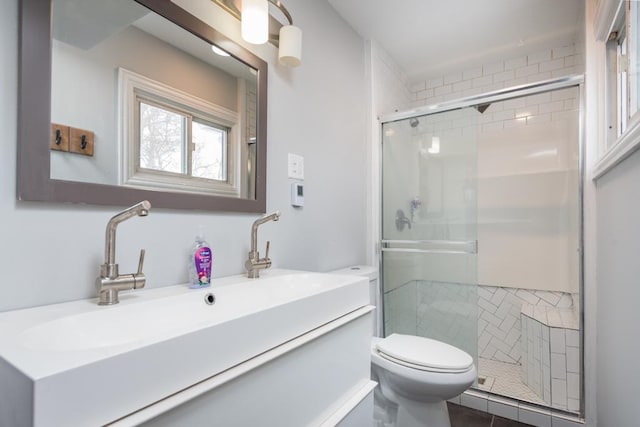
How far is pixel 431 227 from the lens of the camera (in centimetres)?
208

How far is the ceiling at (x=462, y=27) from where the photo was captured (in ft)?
6.29

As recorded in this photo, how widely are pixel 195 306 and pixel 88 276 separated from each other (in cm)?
28

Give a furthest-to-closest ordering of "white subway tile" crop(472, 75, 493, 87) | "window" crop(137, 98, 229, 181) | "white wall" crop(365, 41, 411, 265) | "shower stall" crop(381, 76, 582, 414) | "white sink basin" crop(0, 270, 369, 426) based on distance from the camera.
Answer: "white subway tile" crop(472, 75, 493, 87) → "white wall" crop(365, 41, 411, 265) → "shower stall" crop(381, 76, 582, 414) → "window" crop(137, 98, 229, 181) → "white sink basin" crop(0, 270, 369, 426)

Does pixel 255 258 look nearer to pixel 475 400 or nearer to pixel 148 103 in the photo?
pixel 148 103

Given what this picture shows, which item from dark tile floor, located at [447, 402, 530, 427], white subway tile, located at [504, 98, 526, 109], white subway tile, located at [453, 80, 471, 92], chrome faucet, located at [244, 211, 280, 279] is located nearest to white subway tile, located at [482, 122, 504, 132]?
white subway tile, located at [504, 98, 526, 109]

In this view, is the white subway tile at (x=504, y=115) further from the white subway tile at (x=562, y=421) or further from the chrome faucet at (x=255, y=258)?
the chrome faucet at (x=255, y=258)

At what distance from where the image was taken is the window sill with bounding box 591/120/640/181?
88 centimetres

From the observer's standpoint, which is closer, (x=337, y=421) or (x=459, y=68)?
(x=337, y=421)

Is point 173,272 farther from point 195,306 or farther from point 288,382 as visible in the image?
point 288,382

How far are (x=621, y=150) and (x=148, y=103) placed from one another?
1503 mm

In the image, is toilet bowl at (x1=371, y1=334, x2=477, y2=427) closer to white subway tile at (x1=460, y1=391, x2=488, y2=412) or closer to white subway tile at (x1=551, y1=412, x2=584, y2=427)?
white subway tile at (x1=460, y1=391, x2=488, y2=412)

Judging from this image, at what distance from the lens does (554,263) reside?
2.35 m

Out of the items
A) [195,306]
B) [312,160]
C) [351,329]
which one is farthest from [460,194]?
[195,306]

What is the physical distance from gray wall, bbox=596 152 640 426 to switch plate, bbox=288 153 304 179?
1.19 m
